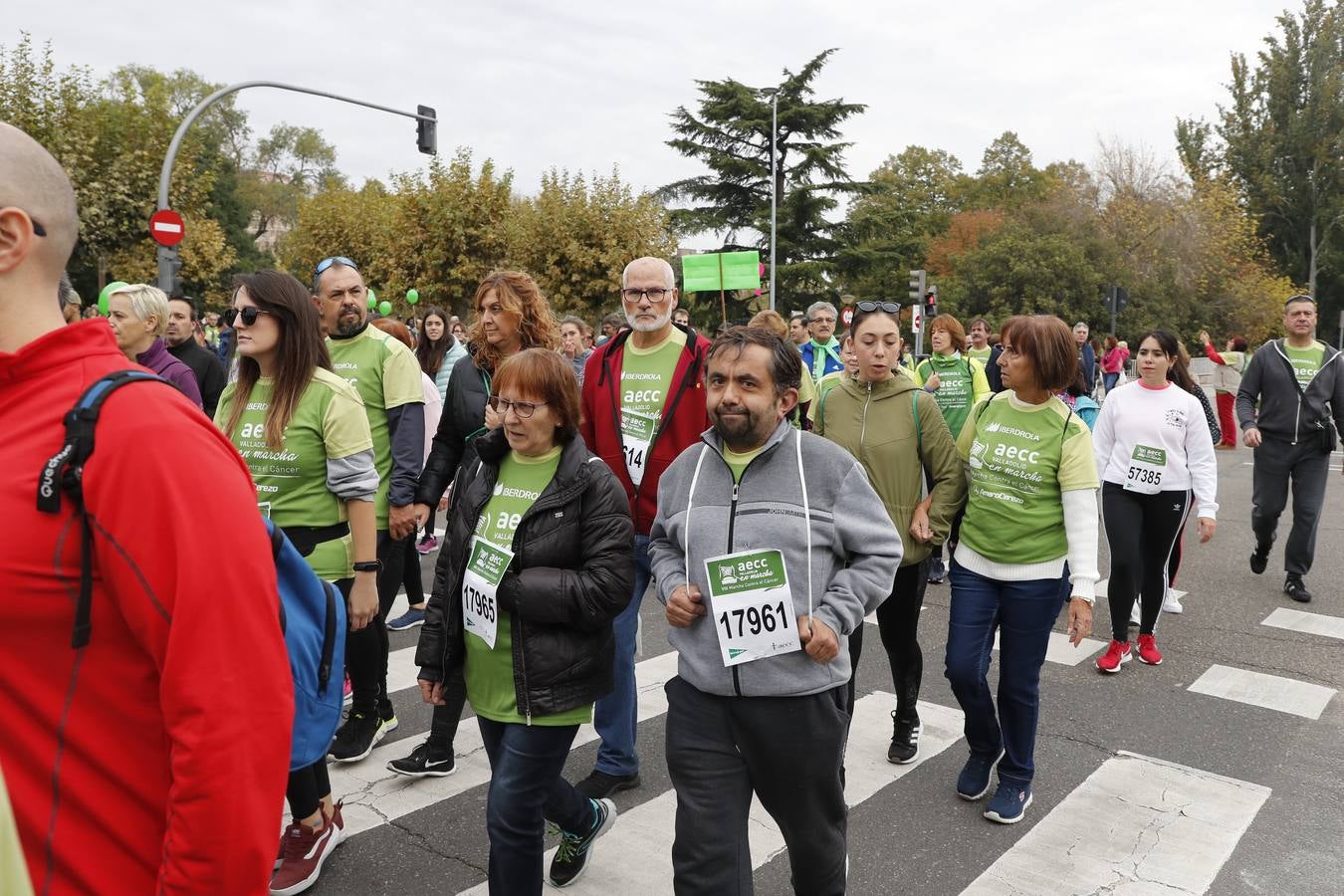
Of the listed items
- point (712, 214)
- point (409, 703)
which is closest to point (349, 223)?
point (712, 214)

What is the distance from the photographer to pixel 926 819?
4.04 metres

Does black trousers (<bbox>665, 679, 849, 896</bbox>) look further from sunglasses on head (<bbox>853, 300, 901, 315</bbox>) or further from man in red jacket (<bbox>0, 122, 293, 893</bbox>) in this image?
sunglasses on head (<bbox>853, 300, 901, 315</bbox>)

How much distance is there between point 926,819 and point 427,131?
1739 cm

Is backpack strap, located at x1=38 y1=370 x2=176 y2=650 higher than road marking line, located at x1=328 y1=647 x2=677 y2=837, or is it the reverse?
backpack strap, located at x1=38 y1=370 x2=176 y2=650

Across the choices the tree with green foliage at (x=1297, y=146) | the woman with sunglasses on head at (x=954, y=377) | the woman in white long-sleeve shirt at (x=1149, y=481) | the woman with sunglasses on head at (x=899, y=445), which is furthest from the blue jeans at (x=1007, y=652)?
the tree with green foliage at (x=1297, y=146)

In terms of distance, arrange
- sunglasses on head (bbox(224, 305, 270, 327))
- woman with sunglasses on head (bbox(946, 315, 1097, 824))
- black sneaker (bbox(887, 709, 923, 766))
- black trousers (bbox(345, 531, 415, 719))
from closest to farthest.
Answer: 1. sunglasses on head (bbox(224, 305, 270, 327))
2. woman with sunglasses on head (bbox(946, 315, 1097, 824))
3. black trousers (bbox(345, 531, 415, 719))
4. black sneaker (bbox(887, 709, 923, 766))

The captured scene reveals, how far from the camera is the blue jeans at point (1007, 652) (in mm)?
3992

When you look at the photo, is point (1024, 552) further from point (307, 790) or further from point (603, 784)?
point (307, 790)

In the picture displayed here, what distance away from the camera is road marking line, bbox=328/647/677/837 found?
13.1 ft

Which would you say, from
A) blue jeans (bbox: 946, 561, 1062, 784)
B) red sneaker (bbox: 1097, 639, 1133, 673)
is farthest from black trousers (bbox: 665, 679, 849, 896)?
red sneaker (bbox: 1097, 639, 1133, 673)

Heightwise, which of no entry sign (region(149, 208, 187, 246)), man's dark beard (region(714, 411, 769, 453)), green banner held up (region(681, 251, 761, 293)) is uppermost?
no entry sign (region(149, 208, 187, 246))

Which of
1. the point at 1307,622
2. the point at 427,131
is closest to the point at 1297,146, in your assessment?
the point at 427,131

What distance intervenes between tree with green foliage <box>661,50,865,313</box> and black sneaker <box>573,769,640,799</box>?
3826 cm

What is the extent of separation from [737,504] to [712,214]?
41235mm
